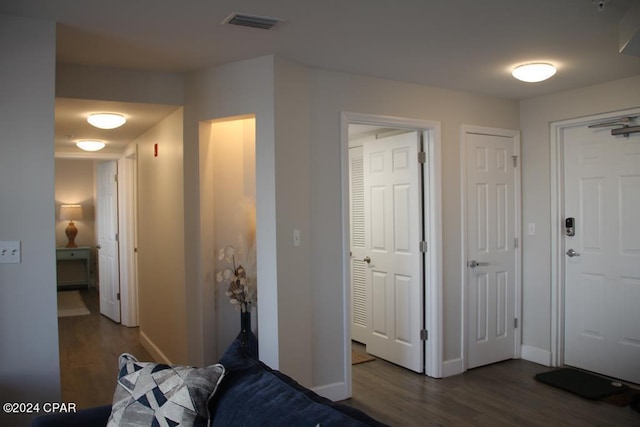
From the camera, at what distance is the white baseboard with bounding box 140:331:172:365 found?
4491mm

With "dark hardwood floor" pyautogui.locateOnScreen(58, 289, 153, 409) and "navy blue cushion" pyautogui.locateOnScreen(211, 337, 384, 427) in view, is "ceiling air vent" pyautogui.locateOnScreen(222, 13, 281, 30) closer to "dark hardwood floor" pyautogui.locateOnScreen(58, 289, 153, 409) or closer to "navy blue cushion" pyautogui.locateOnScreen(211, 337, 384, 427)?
"navy blue cushion" pyautogui.locateOnScreen(211, 337, 384, 427)

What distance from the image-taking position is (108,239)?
21.6ft

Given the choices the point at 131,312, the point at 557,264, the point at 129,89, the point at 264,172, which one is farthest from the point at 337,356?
the point at 131,312

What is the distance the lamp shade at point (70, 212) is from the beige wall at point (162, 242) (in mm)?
3968

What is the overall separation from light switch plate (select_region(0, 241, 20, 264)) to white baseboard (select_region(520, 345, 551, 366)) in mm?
4252

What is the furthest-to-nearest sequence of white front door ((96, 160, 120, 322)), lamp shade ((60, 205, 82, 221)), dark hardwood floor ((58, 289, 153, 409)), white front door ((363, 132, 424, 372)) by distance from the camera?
lamp shade ((60, 205, 82, 221)) → white front door ((96, 160, 120, 322)) → white front door ((363, 132, 424, 372)) → dark hardwood floor ((58, 289, 153, 409))

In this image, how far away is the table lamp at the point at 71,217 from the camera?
28.0 ft

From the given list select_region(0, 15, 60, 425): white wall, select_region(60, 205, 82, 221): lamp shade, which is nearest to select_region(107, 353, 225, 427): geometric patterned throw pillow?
select_region(0, 15, 60, 425): white wall

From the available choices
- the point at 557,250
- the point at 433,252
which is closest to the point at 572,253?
the point at 557,250

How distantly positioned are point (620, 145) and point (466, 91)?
1.32 metres

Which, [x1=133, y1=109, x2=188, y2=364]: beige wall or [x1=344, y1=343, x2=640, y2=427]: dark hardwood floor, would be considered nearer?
[x1=344, y1=343, x2=640, y2=427]: dark hardwood floor

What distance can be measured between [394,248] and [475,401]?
1.44 metres

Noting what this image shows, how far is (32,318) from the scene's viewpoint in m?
2.61

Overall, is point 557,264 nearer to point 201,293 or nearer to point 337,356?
point 337,356
